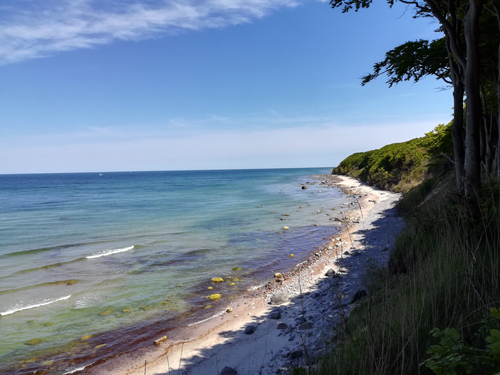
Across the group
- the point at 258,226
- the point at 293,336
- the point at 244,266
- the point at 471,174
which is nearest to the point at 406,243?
the point at 471,174

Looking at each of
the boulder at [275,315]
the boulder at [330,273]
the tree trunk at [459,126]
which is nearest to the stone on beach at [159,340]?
the boulder at [275,315]

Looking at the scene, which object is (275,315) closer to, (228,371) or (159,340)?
(228,371)

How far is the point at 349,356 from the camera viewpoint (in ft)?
10.5

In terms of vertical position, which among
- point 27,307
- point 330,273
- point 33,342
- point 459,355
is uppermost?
point 459,355

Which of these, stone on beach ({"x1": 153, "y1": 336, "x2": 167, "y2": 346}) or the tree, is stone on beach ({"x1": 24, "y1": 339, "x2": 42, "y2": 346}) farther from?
the tree

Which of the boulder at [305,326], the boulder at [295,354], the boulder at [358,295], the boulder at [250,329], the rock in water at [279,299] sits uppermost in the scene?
the boulder at [358,295]

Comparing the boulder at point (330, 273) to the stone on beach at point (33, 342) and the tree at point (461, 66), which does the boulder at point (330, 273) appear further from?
the stone on beach at point (33, 342)

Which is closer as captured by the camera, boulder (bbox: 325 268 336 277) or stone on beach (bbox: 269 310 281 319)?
stone on beach (bbox: 269 310 281 319)

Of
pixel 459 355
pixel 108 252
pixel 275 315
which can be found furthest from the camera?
pixel 108 252

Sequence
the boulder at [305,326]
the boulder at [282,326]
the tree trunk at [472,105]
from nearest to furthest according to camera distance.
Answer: the tree trunk at [472,105] → the boulder at [305,326] → the boulder at [282,326]

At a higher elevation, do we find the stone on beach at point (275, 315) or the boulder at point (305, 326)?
the boulder at point (305, 326)

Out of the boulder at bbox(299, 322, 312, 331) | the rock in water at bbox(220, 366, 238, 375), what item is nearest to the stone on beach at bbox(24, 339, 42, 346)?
the rock in water at bbox(220, 366, 238, 375)

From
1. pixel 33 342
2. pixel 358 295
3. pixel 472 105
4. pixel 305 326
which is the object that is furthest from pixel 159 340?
pixel 472 105

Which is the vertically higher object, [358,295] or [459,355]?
[459,355]
